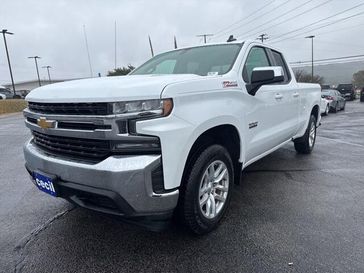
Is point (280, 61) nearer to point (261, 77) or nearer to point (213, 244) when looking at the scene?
point (261, 77)

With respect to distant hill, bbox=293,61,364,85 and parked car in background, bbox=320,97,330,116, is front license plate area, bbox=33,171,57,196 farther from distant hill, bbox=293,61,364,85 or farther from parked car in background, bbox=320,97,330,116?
distant hill, bbox=293,61,364,85

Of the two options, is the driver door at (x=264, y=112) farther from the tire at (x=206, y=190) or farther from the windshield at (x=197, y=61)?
the tire at (x=206, y=190)

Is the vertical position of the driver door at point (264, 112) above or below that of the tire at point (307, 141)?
above

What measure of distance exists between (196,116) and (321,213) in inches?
76.6

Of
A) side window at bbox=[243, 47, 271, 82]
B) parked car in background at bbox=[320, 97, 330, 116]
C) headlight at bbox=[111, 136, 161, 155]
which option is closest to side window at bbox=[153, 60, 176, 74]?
side window at bbox=[243, 47, 271, 82]

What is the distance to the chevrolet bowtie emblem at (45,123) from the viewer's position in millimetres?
2736

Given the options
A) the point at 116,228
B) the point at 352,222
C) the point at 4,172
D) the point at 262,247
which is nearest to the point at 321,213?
the point at 352,222

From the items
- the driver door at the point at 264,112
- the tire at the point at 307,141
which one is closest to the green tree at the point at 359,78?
the tire at the point at 307,141

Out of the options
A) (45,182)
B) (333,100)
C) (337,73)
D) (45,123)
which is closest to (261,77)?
(45,123)

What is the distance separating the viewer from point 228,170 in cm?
330

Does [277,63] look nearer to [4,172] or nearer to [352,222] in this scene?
[352,222]

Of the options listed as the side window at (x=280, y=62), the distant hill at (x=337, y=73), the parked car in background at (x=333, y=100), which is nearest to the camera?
the side window at (x=280, y=62)

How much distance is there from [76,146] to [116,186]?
558 millimetres

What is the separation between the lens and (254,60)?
4.05 meters
